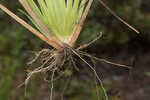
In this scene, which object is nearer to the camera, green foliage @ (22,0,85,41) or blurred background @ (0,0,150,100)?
green foliage @ (22,0,85,41)

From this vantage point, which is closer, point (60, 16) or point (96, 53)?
point (60, 16)

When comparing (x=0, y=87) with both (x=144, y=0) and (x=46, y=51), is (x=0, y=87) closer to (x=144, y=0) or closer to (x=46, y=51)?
(x=46, y=51)

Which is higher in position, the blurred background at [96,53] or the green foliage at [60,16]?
the blurred background at [96,53]

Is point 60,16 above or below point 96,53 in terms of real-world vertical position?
below

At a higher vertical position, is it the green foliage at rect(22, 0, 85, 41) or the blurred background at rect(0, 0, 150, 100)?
the blurred background at rect(0, 0, 150, 100)

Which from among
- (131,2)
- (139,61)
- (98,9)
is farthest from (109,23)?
(139,61)

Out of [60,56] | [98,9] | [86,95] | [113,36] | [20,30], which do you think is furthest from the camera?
[113,36]

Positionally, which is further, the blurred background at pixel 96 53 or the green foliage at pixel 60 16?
the blurred background at pixel 96 53

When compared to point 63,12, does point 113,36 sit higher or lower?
higher
